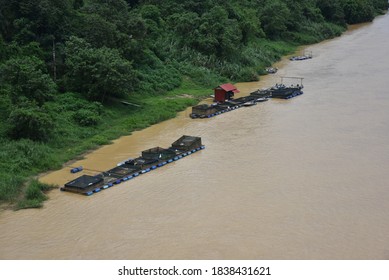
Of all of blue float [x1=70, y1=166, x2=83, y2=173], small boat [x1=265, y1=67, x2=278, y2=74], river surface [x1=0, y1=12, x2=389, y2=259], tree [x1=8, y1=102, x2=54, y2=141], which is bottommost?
river surface [x1=0, y1=12, x2=389, y2=259]

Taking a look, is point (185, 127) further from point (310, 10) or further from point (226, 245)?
point (310, 10)

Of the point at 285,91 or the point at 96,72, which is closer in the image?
the point at 96,72

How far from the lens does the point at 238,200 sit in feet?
48.4

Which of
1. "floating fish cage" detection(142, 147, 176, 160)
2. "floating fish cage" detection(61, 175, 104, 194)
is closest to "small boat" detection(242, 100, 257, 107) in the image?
"floating fish cage" detection(142, 147, 176, 160)

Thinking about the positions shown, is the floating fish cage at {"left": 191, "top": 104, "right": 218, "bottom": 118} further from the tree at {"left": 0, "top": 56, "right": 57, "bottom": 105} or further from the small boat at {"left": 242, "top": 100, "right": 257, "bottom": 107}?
the tree at {"left": 0, "top": 56, "right": 57, "bottom": 105}

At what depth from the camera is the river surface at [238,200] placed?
1229cm

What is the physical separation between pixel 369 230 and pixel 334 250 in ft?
4.83

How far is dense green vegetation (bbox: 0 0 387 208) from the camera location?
18188 mm

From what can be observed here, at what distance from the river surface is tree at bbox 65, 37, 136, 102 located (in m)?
2.52

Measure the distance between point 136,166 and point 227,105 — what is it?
9.19 meters

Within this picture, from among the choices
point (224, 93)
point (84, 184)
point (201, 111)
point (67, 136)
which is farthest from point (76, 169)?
point (224, 93)

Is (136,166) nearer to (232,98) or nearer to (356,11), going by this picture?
(232,98)

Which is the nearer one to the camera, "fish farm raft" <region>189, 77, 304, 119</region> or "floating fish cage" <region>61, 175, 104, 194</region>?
"floating fish cage" <region>61, 175, 104, 194</region>

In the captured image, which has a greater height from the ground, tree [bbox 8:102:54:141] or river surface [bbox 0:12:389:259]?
tree [bbox 8:102:54:141]
